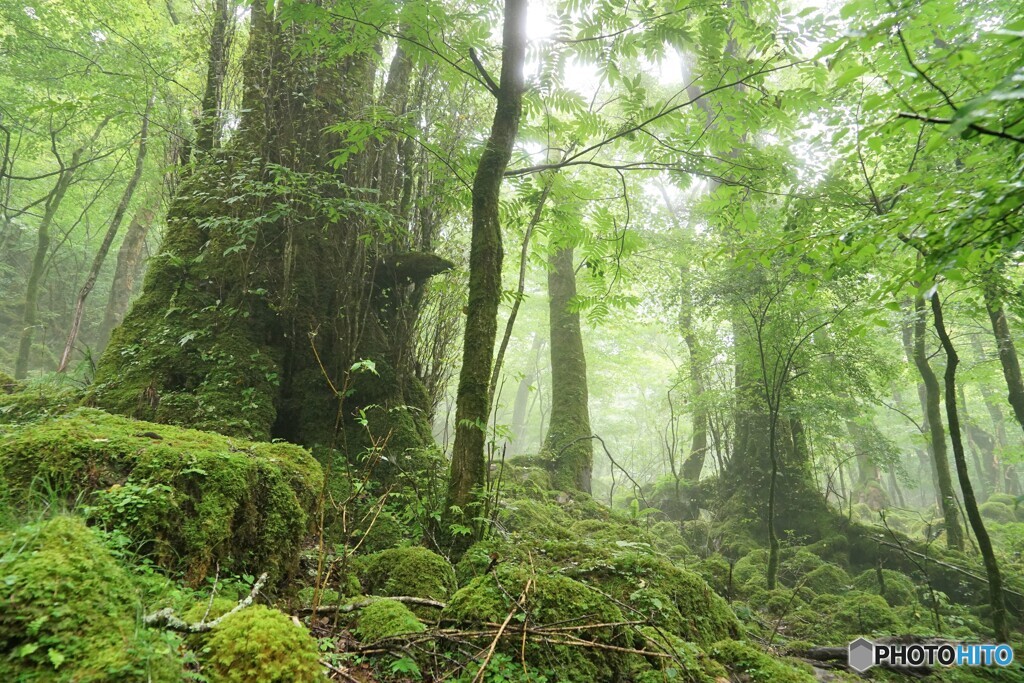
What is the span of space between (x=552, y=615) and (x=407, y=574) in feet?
3.57

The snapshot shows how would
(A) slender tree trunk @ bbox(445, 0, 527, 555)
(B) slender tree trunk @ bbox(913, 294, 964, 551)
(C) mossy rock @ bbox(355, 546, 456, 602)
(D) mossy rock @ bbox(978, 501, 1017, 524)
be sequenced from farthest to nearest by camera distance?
1. (D) mossy rock @ bbox(978, 501, 1017, 524)
2. (B) slender tree trunk @ bbox(913, 294, 964, 551)
3. (A) slender tree trunk @ bbox(445, 0, 527, 555)
4. (C) mossy rock @ bbox(355, 546, 456, 602)

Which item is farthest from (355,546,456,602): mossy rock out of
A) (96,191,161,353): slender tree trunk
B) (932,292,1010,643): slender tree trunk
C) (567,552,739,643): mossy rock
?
(96,191,161,353): slender tree trunk

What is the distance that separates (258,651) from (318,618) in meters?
1.10

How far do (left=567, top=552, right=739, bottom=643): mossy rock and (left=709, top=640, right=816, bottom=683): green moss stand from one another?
253 millimetres

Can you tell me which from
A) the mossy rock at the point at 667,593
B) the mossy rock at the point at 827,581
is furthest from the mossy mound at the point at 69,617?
the mossy rock at the point at 827,581

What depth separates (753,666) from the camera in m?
2.87

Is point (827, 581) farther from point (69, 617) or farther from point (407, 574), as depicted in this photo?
point (69, 617)

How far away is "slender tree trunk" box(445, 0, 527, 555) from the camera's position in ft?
12.4

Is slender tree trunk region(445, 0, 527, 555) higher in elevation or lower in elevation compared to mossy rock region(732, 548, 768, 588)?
higher

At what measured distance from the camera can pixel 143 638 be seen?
1.42 meters

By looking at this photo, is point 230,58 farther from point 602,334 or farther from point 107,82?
point 602,334

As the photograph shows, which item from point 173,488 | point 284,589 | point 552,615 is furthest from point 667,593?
point 173,488

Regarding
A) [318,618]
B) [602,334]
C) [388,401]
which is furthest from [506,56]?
[602,334]

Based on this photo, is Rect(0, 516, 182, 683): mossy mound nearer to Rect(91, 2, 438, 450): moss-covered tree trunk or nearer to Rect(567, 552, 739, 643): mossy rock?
Rect(567, 552, 739, 643): mossy rock
